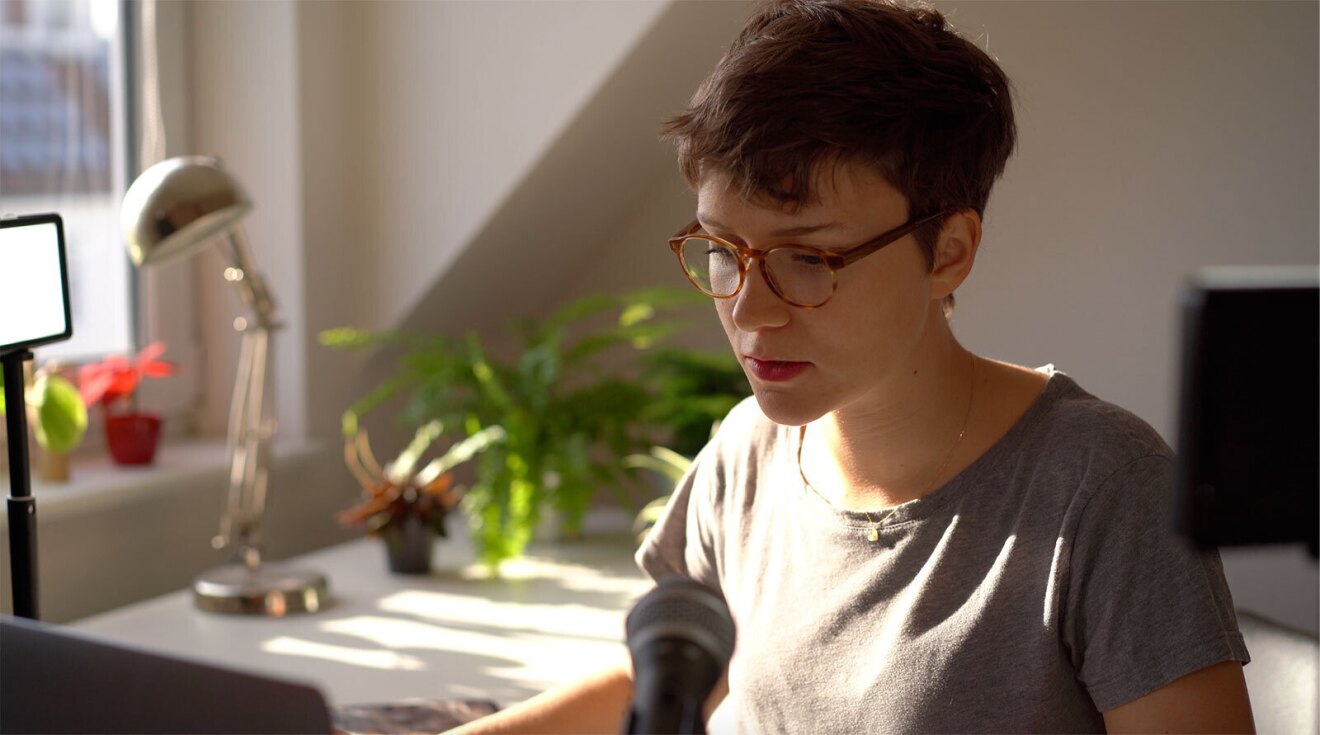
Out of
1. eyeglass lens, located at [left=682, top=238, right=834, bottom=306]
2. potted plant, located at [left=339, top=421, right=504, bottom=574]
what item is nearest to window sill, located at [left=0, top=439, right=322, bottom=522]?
potted plant, located at [left=339, top=421, right=504, bottom=574]

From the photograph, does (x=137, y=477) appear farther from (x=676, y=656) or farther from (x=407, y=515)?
(x=676, y=656)

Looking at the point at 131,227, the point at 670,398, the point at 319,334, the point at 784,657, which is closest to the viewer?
the point at 784,657

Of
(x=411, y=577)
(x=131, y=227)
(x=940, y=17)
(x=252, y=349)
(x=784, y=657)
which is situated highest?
(x=940, y=17)

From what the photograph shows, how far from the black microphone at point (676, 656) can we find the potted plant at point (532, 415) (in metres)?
1.60

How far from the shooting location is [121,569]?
6.87ft

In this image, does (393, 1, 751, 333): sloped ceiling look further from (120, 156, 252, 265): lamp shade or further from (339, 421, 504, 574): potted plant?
(120, 156, 252, 265): lamp shade

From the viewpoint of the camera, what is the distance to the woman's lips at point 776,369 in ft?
3.27

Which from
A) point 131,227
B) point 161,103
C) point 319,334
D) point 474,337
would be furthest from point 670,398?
point 161,103

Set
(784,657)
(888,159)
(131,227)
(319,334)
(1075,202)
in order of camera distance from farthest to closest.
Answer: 1. (319,334)
2. (1075,202)
3. (131,227)
4. (784,657)
5. (888,159)

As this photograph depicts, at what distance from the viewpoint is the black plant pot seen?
80.8 inches

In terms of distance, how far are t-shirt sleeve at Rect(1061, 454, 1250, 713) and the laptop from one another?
0.56 m

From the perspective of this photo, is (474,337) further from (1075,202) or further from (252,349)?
(1075,202)

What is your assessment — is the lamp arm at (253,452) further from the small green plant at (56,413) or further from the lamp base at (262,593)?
the small green plant at (56,413)

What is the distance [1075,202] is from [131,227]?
130cm
